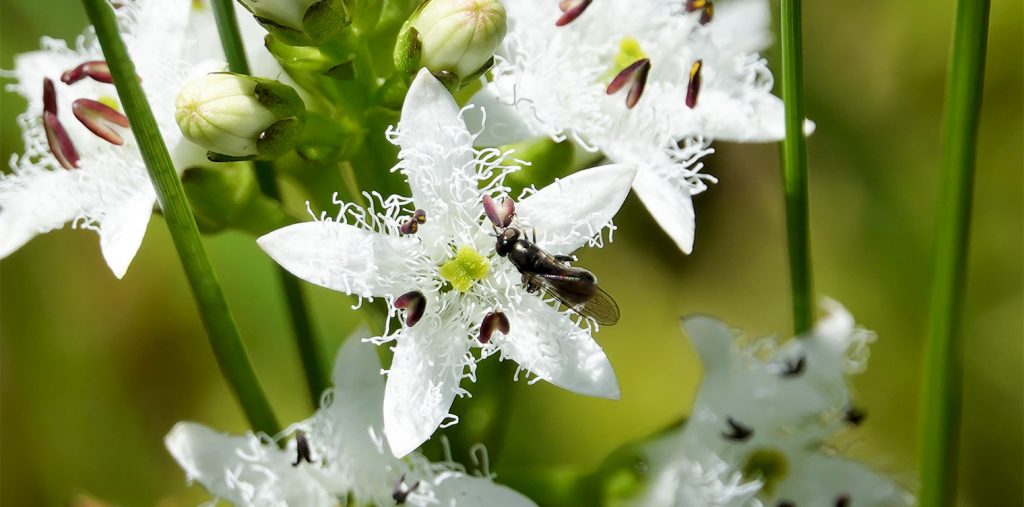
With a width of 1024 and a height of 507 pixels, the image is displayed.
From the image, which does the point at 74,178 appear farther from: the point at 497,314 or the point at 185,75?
the point at 497,314

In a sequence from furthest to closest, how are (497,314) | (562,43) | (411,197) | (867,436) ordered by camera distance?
1. (867,436)
2. (562,43)
3. (411,197)
4. (497,314)

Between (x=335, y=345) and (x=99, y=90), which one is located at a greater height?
(x=99, y=90)

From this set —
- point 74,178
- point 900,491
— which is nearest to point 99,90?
point 74,178

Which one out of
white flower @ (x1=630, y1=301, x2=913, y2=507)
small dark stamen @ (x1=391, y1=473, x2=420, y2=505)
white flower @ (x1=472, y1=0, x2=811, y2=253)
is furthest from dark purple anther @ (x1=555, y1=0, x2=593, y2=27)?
small dark stamen @ (x1=391, y1=473, x2=420, y2=505)

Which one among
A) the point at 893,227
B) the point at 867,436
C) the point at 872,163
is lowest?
the point at 867,436

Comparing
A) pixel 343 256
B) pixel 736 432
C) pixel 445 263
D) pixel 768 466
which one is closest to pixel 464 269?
pixel 445 263
